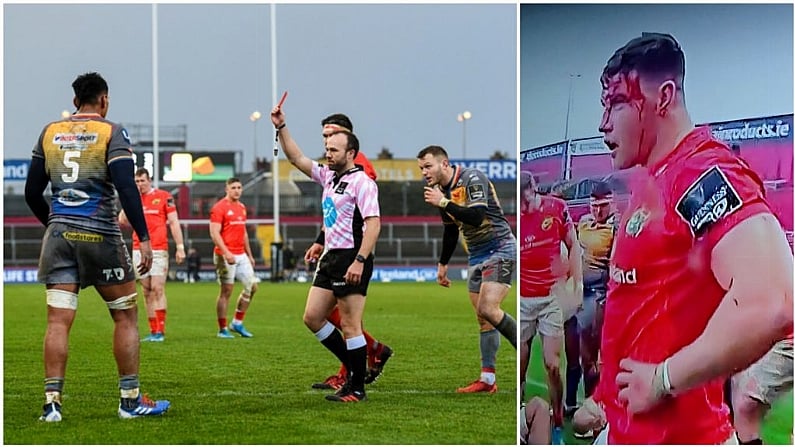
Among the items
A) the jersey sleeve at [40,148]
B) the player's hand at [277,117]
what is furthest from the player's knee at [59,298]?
the player's hand at [277,117]

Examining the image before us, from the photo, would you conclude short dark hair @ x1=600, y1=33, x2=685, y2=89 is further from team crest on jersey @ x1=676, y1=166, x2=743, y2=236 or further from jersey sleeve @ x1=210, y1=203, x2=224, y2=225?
jersey sleeve @ x1=210, y1=203, x2=224, y2=225

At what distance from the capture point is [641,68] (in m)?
5.04

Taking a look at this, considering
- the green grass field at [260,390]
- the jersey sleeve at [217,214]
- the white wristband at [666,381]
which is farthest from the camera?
the jersey sleeve at [217,214]

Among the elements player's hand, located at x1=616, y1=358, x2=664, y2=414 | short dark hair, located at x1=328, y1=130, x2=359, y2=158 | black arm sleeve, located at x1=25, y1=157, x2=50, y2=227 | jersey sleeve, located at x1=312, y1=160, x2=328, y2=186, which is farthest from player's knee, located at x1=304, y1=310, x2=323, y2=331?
player's hand, located at x1=616, y1=358, x2=664, y2=414

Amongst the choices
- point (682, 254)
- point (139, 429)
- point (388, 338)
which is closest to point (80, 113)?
point (139, 429)

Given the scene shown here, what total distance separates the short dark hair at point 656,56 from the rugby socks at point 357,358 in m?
2.75

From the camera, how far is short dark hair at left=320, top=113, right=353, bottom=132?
7406 millimetres

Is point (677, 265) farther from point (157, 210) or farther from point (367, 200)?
point (157, 210)

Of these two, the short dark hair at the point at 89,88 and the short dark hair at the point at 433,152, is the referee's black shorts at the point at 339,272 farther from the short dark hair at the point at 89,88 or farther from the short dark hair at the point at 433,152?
the short dark hair at the point at 89,88

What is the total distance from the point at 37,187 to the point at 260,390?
86.9 inches

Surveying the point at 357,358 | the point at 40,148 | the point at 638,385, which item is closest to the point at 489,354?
the point at 357,358

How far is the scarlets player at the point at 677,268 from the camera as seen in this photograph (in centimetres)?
482

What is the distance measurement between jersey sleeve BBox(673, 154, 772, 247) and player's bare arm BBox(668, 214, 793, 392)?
46mm

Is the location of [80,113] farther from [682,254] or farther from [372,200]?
[682,254]
